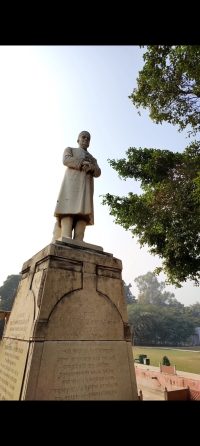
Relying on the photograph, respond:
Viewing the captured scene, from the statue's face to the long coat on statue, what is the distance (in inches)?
6.3

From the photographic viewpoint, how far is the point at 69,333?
2758 millimetres

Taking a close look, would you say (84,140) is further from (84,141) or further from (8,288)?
(8,288)

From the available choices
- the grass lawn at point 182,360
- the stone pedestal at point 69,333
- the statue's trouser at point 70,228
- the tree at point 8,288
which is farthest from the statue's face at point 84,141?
the tree at point 8,288

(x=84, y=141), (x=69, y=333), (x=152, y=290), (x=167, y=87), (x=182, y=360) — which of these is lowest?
(x=69, y=333)

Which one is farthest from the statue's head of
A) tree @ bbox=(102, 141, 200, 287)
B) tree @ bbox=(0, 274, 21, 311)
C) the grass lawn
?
tree @ bbox=(0, 274, 21, 311)

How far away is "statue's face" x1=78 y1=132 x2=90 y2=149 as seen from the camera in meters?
4.34

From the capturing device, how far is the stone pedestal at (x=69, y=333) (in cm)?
249

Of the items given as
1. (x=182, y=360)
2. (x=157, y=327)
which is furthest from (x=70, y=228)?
(x=157, y=327)

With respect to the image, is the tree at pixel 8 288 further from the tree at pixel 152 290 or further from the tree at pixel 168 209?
the tree at pixel 152 290

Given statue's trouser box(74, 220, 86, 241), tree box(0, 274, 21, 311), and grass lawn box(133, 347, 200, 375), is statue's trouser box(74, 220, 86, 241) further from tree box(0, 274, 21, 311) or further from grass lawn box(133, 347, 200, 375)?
tree box(0, 274, 21, 311)

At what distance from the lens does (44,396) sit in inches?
93.1

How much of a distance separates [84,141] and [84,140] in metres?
0.02

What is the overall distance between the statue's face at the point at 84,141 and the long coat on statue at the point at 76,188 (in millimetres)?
161
